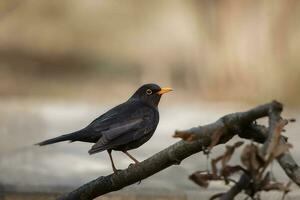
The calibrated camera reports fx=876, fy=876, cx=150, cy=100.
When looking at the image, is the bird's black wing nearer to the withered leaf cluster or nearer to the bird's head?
the bird's head

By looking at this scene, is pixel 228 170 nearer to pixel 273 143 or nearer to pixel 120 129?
pixel 273 143

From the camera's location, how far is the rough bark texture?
1.28 m

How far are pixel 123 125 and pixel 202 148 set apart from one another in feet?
3.94

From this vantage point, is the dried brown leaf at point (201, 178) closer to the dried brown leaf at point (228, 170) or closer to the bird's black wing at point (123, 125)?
the dried brown leaf at point (228, 170)

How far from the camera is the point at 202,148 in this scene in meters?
1.47

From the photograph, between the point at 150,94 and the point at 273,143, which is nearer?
the point at 273,143

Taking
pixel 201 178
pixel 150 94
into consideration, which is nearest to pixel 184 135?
pixel 201 178

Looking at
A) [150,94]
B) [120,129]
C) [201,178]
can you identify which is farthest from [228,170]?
[150,94]

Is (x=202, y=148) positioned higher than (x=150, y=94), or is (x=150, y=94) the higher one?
(x=202, y=148)

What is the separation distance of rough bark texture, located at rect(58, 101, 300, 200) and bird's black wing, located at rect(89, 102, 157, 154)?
1.87 feet

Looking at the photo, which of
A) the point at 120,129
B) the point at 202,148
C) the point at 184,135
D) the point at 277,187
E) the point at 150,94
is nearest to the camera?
the point at 277,187

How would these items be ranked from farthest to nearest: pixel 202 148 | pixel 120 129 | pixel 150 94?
pixel 150 94 < pixel 120 129 < pixel 202 148

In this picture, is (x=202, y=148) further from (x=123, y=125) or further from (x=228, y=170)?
(x=123, y=125)

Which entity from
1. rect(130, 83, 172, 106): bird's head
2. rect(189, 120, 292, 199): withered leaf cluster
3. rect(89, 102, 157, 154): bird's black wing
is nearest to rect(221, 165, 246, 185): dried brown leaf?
rect(189, 120, 292, 199): withered leaf cluster
